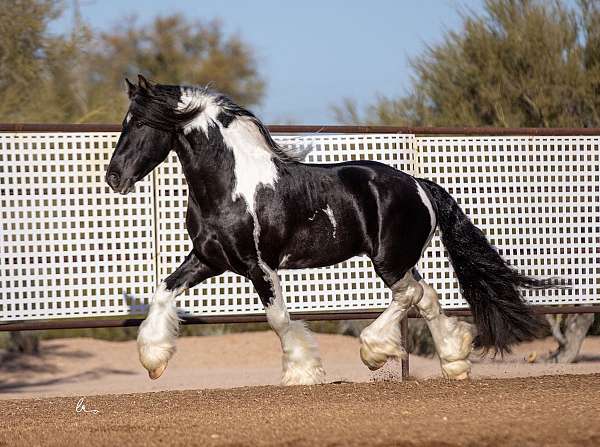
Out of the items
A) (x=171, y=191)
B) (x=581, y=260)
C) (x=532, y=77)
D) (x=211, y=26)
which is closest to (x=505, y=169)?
(x=581, y=260)

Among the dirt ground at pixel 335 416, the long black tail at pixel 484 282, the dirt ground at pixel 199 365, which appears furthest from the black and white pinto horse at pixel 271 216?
the dirt ground at pixel 199 365

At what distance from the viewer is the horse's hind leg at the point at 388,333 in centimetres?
760

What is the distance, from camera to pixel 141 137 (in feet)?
23.9

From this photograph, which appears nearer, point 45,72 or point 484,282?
point 484,282

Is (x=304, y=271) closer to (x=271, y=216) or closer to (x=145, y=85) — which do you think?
(x=271, y=216)

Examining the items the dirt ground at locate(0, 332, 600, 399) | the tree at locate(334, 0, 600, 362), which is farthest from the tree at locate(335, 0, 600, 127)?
the dirt ground at locate(0, 332, 600, 399)

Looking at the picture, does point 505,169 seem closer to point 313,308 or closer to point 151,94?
point 313,308

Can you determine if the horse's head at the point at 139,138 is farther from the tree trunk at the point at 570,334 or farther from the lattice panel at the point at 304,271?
the tree trunk at the point at 570,334

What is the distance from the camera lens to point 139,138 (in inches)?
287

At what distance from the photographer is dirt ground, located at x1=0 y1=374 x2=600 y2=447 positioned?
521cm

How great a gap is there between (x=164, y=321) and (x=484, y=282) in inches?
98.3

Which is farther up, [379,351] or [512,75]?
[512,75]

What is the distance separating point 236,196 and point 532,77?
934 cm

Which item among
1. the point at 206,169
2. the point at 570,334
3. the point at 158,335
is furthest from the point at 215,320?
the point at 570,334
